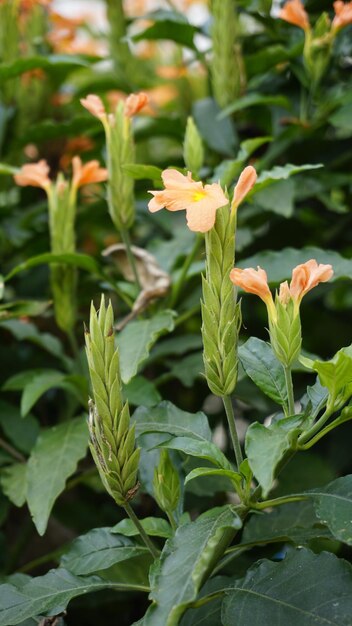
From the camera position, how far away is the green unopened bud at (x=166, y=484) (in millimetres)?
873

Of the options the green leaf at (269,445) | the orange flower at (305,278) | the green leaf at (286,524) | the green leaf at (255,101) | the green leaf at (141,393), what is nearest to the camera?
the green leaf at (269,445)

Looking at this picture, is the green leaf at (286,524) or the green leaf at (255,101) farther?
the green leaf at (255,101)

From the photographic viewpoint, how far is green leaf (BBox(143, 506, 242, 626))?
688mm

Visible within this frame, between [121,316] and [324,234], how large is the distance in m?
0.48

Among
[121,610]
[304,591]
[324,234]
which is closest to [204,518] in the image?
[304,591]

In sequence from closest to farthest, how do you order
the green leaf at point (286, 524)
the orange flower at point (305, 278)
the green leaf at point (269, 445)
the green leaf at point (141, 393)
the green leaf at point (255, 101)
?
the green leaf at point (269, 445)
the orange flower at point (305, 278)
the green leaf at point (286, 524)
the green leaf at point (141, 393)
the green leaf at point (255, 101)

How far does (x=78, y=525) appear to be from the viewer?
1.38 m


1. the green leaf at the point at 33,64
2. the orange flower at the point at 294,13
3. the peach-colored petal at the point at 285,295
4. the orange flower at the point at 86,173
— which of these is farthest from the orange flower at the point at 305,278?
the green leaf at the point at 33,64

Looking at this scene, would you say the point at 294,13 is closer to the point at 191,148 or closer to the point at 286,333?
the point at 191,148

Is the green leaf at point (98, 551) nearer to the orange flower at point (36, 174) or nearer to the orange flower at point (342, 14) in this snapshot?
the orange flower at point (36, 174)

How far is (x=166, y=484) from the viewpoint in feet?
2.86

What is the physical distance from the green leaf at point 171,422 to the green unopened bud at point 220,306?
97 mm

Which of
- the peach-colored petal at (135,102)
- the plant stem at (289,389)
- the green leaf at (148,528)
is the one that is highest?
the peach-colored petal at (135,102)

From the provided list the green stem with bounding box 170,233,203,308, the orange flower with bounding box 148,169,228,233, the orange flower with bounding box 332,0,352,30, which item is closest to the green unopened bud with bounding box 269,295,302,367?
the orange flower with bounding box 148,169,228,233
